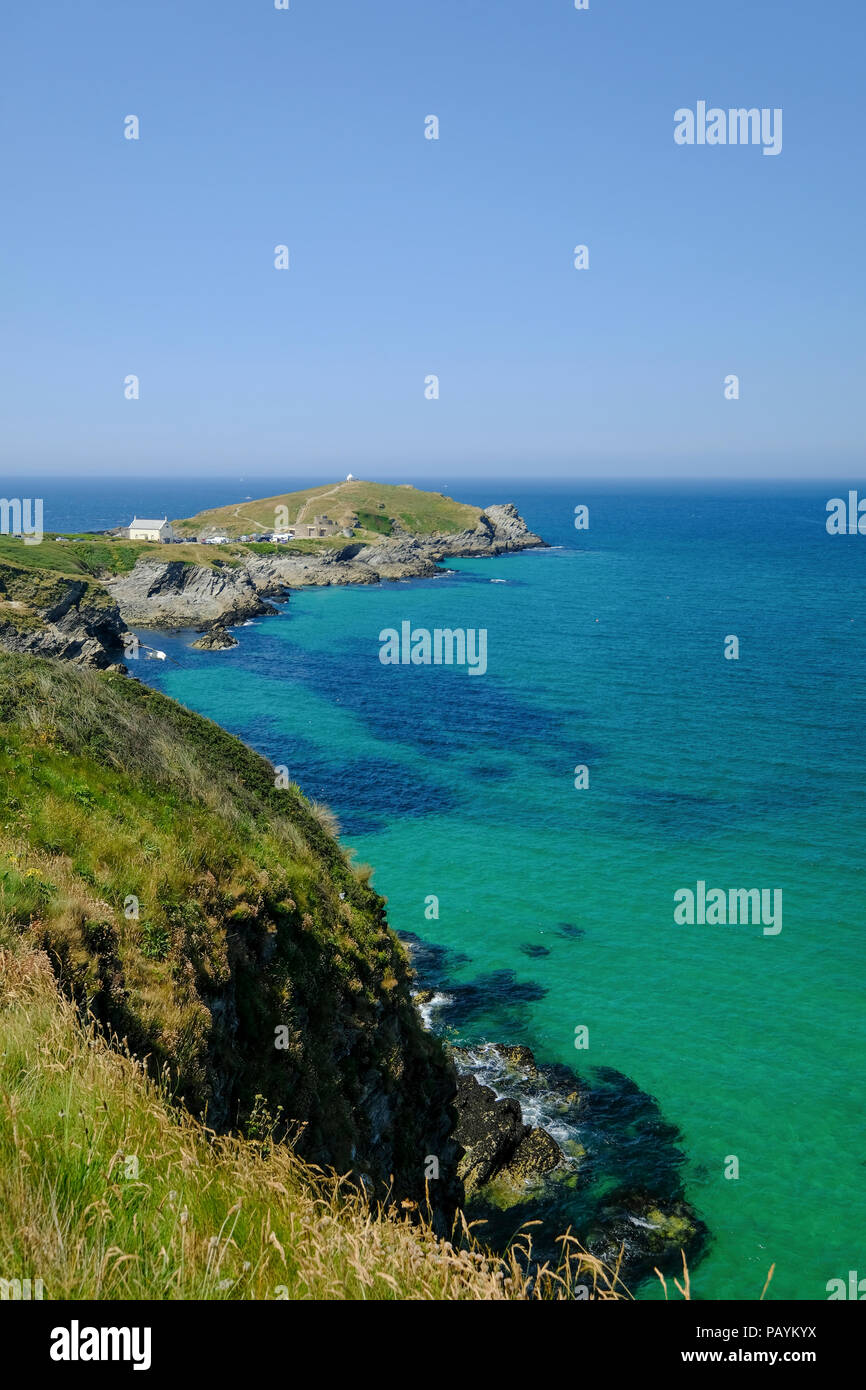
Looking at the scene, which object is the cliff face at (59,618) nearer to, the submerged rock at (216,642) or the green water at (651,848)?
the green water at (651,848)

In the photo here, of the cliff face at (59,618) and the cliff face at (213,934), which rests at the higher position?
the cliff face at (59,618)

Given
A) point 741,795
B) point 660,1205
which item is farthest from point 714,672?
point 660,1205

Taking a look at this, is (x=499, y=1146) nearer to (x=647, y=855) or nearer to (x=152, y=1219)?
(x=647, y=855)

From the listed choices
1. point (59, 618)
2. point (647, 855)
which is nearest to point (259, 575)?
point (59, 618)

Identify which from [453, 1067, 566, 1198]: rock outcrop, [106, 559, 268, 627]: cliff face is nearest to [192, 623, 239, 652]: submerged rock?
[106, 559, 268, 627]: cliff face
